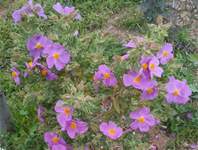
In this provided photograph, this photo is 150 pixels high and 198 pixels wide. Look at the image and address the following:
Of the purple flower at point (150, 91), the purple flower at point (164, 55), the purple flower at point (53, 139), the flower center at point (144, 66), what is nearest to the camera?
the flower center at point (144, 66)

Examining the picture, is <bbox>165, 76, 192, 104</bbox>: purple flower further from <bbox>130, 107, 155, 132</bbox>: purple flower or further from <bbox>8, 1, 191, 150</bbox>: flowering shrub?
<bbox>130, 107, 155, 132</bbox>: purple flower

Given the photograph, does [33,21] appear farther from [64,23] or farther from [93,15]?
[93,15]

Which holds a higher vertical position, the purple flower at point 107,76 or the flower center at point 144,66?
the flower center at point 144,66

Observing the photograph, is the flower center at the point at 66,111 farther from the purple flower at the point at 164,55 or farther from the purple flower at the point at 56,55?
the purple flower at the point at 164,55

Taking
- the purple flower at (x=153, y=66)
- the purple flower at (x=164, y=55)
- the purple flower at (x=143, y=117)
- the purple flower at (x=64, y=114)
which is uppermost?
the purple flower at (x=153, y=66)

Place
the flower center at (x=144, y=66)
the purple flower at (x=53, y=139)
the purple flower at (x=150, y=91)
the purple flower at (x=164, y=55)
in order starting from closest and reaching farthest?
the flower center at (x=144, y=66) → the purple flower at (x=150, y=91) → the purple flower at (x=164, y=55) → the purple flower at (x=53, y=139)

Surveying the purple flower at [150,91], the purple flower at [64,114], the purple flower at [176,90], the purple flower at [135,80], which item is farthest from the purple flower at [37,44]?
the purple flower at [176,90]

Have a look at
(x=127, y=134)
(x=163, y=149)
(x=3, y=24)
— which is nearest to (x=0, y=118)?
(x=127, y=134)
